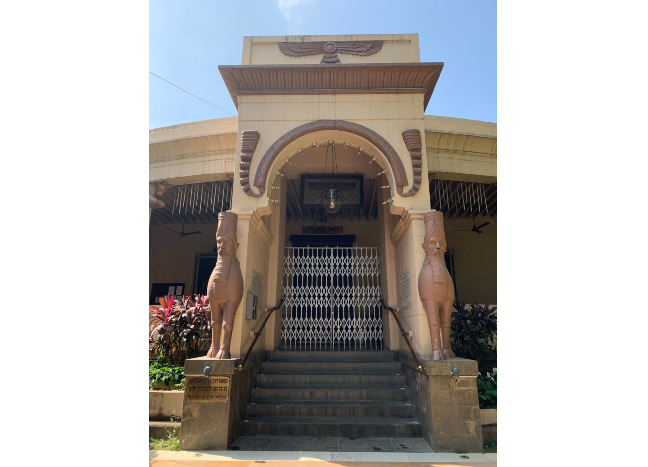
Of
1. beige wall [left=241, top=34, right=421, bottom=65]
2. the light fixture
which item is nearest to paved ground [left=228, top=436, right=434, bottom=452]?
the light fixture

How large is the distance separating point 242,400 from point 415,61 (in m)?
5.58

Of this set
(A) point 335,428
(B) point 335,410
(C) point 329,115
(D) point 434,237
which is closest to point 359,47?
(C) point 329,115

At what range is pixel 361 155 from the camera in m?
6.18

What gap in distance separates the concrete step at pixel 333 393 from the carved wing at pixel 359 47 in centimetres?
513

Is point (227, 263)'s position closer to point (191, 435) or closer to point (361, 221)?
point (191, 435)

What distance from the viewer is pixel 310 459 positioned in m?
3.53

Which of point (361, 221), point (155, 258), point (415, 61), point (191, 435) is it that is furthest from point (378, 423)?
point (155, 258)

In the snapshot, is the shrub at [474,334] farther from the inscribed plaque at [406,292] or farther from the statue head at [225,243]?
the statue head at [225,243]

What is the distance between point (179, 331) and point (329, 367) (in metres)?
2.38

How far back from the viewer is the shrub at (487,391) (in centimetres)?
456

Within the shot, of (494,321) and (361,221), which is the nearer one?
(494,321)

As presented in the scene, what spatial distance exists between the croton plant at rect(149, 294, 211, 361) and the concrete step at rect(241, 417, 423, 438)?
162cm

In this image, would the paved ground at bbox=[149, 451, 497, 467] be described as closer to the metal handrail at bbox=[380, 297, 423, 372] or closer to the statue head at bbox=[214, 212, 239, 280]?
the metal handrail at bbox=[380, 297, 423, 372]

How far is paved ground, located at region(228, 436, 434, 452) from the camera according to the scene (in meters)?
3.82
